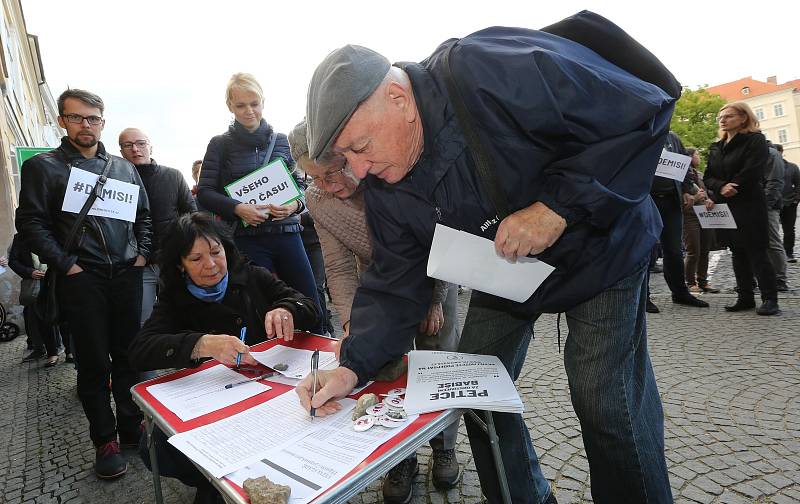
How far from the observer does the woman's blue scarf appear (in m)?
2.18

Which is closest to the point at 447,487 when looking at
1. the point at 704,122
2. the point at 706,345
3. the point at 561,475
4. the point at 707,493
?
the point at 561,475

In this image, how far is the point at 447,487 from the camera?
7.04ft

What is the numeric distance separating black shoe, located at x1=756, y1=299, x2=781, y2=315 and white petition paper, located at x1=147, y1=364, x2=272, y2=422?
4552 millimetres

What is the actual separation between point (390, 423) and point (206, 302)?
54.0 inches

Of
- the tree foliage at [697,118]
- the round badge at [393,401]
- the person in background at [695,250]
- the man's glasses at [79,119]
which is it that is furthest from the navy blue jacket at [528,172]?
the tree foliage at [697,118]

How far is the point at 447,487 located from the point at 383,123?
1691mm

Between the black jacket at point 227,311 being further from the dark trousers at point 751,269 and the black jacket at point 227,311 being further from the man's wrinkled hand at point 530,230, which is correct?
the dark trousers at point 751,269

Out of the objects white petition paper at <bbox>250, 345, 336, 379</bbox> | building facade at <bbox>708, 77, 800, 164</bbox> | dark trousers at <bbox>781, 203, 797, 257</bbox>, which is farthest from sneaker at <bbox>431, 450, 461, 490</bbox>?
building facade at <bbox>708, 77, 800, 164</bbox>

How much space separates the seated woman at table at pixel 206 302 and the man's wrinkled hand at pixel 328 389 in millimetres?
712

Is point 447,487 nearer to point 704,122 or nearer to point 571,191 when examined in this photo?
point 571,191

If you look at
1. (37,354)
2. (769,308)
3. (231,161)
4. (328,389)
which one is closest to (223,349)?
(328,389)

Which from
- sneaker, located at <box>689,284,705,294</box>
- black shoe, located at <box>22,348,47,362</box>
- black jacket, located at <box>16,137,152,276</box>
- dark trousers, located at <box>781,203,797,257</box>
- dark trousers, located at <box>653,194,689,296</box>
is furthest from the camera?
dark trousers, located at <box>781,203,797,257</box>

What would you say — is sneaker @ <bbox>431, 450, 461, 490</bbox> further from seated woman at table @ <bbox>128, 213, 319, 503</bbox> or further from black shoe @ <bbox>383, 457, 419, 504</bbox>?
seated woman at table @ <bbox>128, 213, 319, 503</bbox>

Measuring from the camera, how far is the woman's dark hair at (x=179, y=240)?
216 cm
